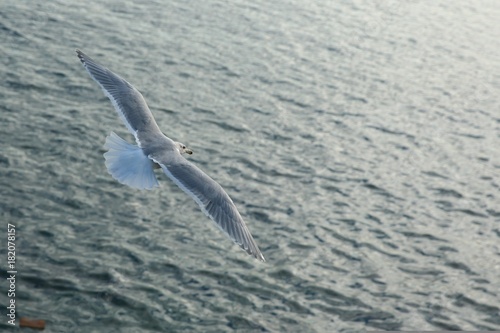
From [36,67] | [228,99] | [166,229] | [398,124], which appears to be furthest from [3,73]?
[398,124]

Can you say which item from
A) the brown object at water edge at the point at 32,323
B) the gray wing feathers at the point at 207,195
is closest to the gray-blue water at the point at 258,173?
A: the brown object at water edge at the point at 32,323

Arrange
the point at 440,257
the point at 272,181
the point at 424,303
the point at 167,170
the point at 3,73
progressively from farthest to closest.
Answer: the point at 3,73, the point at 272,181, the point at 440,257, the point at 424,303, the point at 167,170

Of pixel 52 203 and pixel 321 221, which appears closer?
pixel 52 203

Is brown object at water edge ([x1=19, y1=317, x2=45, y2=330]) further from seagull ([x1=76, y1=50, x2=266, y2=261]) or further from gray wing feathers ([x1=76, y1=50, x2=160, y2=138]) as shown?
gray wing feathers ([x1=76, y1=50, x2=160, y2=138])

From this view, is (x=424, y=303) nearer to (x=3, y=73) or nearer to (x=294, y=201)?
(x=294, y=201)

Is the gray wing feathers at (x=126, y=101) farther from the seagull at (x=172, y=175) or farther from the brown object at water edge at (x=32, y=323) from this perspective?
the brown object at water edge at (x=32, y=323)

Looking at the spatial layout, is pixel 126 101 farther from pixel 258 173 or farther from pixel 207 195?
pixel 258 173

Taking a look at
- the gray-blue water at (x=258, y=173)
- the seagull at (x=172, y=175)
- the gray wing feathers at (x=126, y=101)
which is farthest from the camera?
the gray-blue water at (x=258, y=173)
